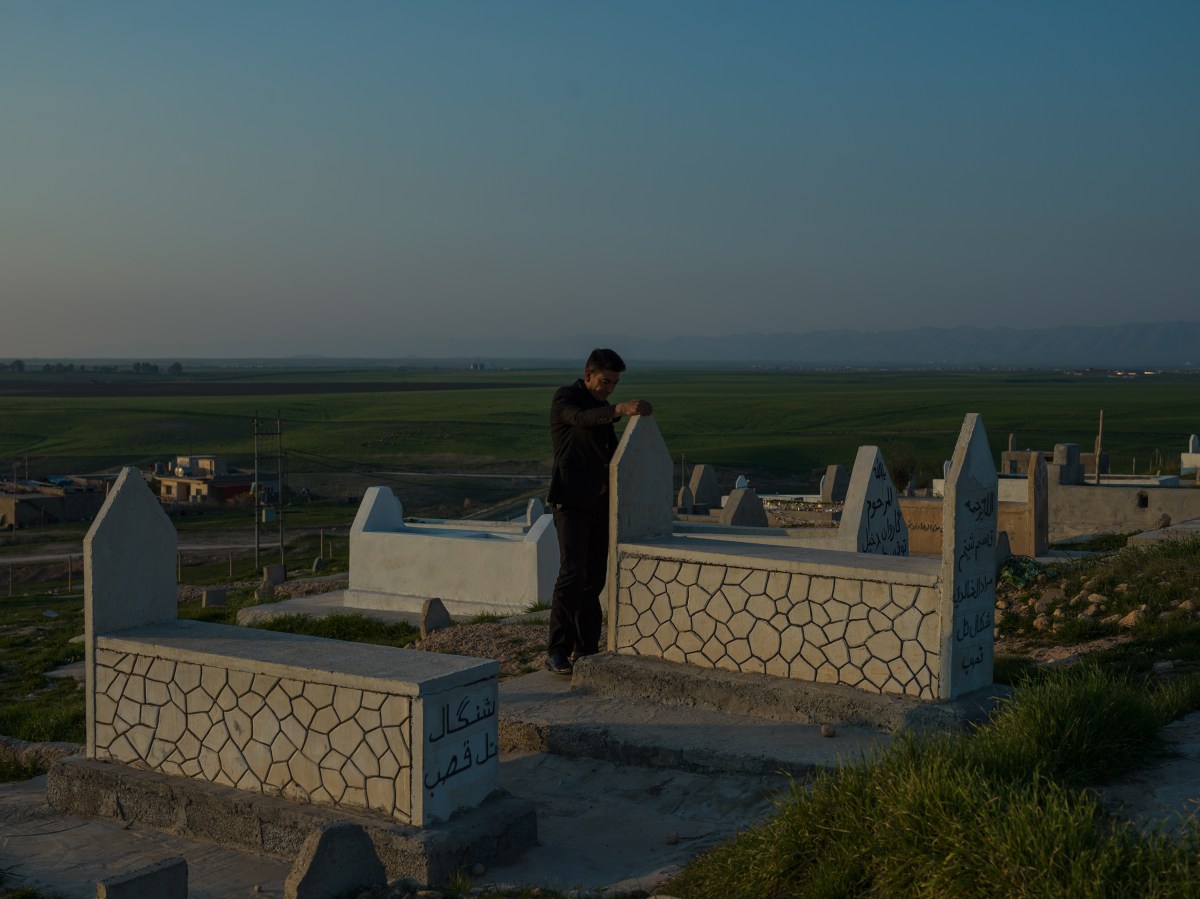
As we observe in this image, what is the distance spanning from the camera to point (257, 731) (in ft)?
20.4

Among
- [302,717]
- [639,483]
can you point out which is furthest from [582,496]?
[302,717]

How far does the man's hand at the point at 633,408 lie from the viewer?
25.6 ft

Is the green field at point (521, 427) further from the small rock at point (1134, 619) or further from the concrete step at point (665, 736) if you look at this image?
the concrete step at point (665, 736)

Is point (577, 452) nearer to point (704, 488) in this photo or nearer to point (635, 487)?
point (635, 487)

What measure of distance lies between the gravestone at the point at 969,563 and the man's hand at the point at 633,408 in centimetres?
209

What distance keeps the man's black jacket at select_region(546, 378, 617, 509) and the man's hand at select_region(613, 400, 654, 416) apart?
18 cm

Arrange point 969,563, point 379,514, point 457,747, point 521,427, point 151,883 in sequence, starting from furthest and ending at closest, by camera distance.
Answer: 1. point 521,427
2. point 379,514
3. point 969,563
4. point 457,747
5. point 151,883

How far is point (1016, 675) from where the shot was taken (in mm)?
8156

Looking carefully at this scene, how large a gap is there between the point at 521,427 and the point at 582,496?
10269 cm

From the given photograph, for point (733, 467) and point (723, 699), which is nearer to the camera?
point (723, 699)

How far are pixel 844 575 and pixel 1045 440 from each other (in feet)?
294

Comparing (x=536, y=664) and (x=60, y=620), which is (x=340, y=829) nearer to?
(x=536, y=664)

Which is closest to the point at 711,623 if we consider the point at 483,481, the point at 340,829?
the point at 340,829

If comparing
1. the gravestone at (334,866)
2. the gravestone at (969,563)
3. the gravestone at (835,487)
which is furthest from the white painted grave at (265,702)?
the gravestone at (835,487)
